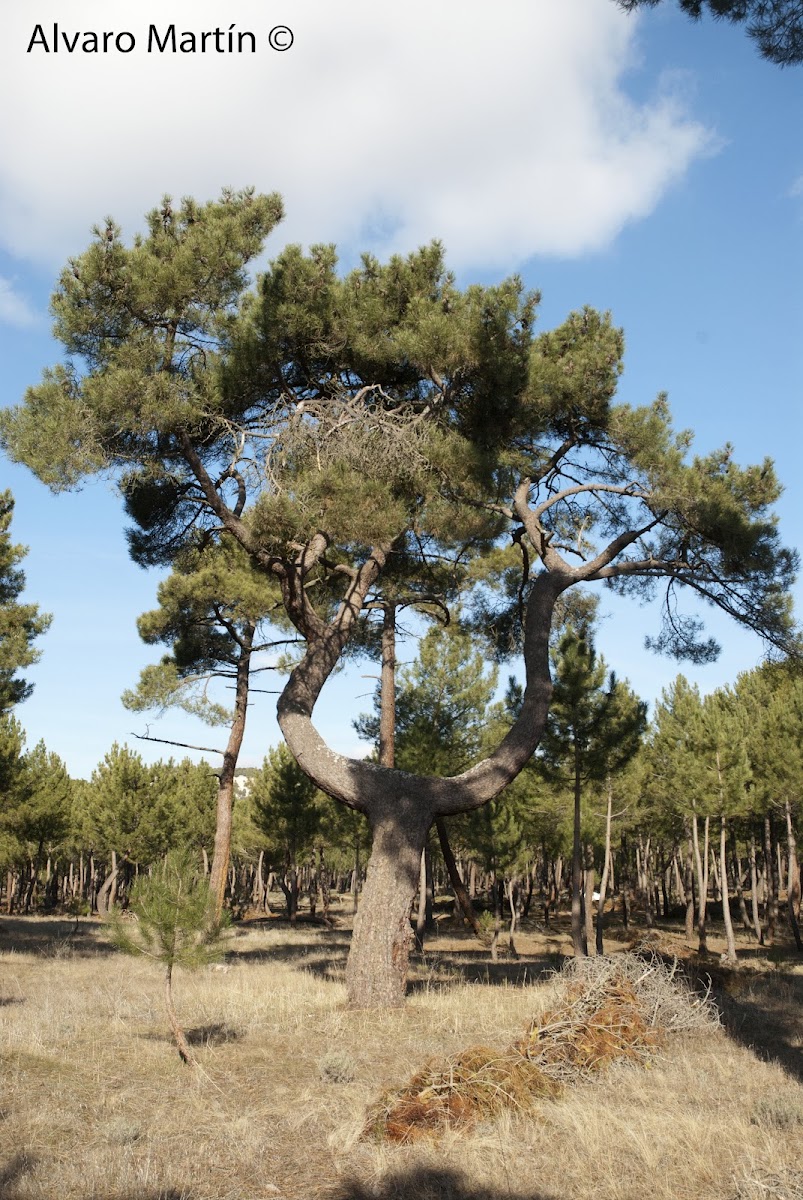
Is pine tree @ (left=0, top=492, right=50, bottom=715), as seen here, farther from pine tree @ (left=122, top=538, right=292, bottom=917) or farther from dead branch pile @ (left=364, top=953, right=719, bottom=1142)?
dead branch pile @ (left=364, top=953, right=719, bottom=1142)

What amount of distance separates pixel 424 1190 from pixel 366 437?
7838mm

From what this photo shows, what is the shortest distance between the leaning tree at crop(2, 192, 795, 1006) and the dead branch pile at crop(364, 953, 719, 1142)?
107 inches

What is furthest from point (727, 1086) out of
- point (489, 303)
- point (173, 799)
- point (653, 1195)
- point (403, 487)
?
point (173, 799)

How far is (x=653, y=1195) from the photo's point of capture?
446cm

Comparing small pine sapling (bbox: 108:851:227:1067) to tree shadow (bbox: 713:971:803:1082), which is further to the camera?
tree shadow (bbox: 713:971:803:1082)

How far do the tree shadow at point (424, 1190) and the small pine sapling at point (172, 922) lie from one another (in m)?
2.87

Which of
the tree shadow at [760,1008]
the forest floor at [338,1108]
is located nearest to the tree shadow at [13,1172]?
the forest floor at [338,1108]

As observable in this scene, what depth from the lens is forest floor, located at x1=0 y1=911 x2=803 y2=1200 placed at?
4688 millimetres

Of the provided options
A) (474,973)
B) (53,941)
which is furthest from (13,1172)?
(53,941)

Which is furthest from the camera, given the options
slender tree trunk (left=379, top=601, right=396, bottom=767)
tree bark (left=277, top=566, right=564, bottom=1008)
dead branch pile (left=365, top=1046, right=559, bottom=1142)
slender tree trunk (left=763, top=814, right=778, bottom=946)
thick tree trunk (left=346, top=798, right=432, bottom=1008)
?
slender tree trunk (left=763, top=814, right=778, bottom=946)

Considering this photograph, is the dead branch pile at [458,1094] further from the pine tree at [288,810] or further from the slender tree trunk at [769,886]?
the pine tree at [288,810]

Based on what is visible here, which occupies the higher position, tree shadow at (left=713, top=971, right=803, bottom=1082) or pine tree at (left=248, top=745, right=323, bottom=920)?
pine tree at (left=248, top=745, right=323, bottom=920)

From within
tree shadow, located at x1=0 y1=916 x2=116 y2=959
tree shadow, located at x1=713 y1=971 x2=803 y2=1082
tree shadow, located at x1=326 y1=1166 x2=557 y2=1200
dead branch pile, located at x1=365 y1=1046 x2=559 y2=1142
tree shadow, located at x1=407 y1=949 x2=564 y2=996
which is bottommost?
tree shadow, located at x1=0 y1=916 x2=116 y2=959

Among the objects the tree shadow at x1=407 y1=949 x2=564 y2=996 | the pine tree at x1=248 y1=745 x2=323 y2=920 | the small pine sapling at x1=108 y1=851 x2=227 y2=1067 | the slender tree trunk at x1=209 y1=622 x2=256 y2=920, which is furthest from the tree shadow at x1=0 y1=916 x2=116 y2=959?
the small pine sapling at x1=108 y1=851 x2=227 y2=1067
